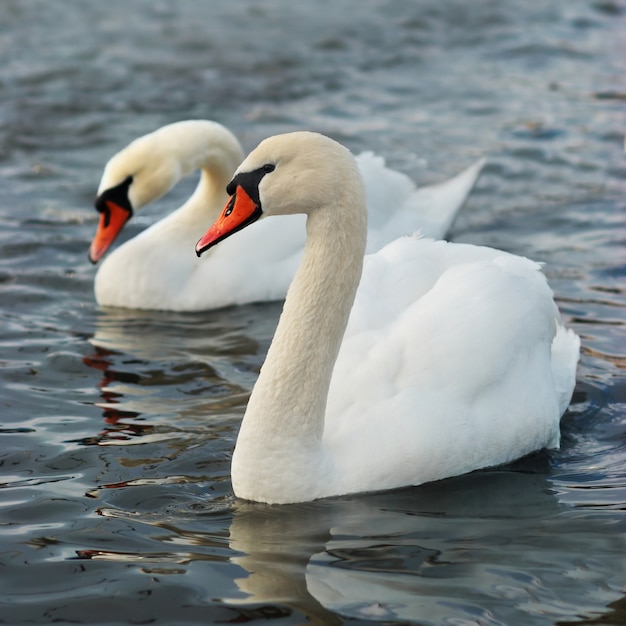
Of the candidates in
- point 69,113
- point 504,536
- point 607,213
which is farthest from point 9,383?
point 69,113

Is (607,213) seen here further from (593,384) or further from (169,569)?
(169,569)

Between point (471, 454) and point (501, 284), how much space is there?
93cm

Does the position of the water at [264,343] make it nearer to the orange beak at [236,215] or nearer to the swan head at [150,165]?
the swan head at [150,165]

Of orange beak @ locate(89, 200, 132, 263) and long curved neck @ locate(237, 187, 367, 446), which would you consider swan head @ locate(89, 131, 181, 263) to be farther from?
long curved neck @ locate(237, 187, 367, 446)

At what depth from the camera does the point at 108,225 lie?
9.44 metres

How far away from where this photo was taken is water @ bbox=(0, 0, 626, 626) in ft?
16.7

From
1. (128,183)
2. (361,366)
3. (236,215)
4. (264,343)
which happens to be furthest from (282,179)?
(128,183)

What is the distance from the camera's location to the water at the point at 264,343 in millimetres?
5094

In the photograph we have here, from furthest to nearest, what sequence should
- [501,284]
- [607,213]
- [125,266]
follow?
[607,213] < [125,266] < [501,284]

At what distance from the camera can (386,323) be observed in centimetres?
646

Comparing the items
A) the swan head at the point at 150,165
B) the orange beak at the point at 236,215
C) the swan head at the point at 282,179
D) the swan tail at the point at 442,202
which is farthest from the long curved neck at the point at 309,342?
the swan tail at the point at 442,202

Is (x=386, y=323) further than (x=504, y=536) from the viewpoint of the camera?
Yes

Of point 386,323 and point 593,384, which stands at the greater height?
point 386,323

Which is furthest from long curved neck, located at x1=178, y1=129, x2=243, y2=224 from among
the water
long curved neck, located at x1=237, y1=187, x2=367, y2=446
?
long curved neck, located at x1=237, y1=187, x2=367, y2=446
